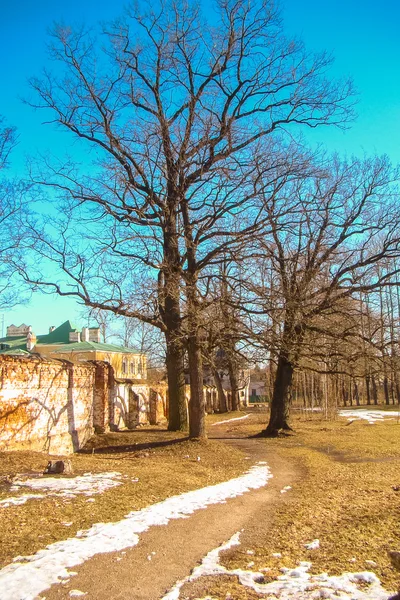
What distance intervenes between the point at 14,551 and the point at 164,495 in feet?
10.6

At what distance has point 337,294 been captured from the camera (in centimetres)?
1788

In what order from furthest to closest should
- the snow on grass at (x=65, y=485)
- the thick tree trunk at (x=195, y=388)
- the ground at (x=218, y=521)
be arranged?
the thick tree trunk at (x=195, y=388) < the snow on grass at (x=65, y=485) < the ground at (x=218, y=521)

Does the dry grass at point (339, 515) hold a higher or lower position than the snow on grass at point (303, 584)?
lower

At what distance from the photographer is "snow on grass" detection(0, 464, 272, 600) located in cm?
436

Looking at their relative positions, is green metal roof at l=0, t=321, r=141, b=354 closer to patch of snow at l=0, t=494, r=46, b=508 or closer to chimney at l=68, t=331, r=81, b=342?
chimney at l=68, t=331, r=81, b=342

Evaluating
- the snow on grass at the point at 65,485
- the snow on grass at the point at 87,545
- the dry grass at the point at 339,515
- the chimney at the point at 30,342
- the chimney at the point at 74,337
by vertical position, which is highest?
the chimney at the point at 74,337

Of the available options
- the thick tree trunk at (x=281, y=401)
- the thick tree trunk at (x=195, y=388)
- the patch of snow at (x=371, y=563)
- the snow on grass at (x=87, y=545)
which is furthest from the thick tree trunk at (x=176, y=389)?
the patch of snow at (x=371, y=563)

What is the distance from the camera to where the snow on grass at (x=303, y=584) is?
13.9 feet

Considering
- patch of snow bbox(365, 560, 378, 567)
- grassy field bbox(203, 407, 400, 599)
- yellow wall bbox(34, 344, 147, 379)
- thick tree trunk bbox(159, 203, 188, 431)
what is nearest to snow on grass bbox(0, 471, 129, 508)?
grassy field bbox(203, 407, 400, 599)

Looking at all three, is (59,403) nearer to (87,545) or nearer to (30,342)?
(87,545)

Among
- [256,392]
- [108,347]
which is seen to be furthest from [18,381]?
[256,392]

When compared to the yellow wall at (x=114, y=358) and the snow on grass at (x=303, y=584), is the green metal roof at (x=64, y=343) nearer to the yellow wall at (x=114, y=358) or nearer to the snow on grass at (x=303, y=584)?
the yellow wall at (x=114, y=358)

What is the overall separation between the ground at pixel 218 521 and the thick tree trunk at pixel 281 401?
6005 mm

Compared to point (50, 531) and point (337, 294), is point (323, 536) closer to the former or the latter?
point (50, 531)
